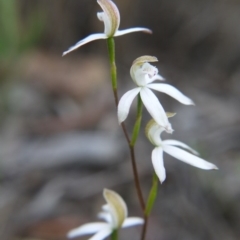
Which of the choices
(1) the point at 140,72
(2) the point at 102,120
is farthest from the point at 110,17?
(2) the point at 102,120

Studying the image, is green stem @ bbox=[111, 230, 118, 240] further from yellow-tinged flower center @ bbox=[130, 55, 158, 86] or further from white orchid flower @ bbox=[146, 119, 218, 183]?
yellow-tinged flower center @ bbox=[130, 55, 158, 86]

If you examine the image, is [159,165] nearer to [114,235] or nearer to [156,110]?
[156,110]

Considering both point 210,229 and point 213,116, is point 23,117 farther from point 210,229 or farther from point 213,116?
point 210,229

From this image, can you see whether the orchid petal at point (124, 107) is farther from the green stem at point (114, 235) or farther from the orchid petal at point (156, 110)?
the green stem at point (114, 235)

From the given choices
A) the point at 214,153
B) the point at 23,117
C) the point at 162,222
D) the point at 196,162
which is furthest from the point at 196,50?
the point at 196,162

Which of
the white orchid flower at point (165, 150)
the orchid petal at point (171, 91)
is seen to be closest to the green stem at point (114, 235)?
the white orchid flower at point (165, 150)

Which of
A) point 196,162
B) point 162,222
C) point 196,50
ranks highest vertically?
point 196,162

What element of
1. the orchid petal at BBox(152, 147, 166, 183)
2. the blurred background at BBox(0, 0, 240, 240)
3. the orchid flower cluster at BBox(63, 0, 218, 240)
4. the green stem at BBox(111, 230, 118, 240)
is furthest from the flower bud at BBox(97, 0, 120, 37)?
the blurred background at BBox(0, 0, 240, 240)

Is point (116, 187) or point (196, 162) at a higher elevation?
point (196, 162)
